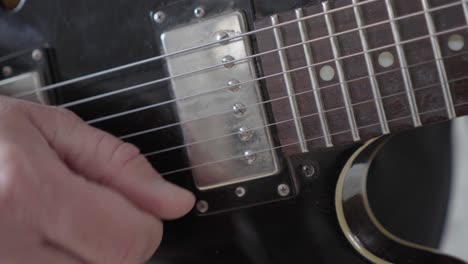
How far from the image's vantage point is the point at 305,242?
0.69 metres

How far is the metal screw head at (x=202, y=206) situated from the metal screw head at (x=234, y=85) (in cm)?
16

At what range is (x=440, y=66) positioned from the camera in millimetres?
584

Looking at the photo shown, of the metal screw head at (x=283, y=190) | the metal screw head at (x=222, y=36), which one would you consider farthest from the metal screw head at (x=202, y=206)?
the metal screw head at (x=222, y=36)

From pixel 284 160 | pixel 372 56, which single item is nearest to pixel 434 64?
pixel 372 56

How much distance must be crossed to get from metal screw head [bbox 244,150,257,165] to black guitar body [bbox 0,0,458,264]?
0.04 meters

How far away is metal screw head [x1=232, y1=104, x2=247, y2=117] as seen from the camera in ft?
2.19

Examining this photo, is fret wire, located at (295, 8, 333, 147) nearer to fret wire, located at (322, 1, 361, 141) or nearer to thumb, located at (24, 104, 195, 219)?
fret wire, located at (322, 1, 361, 141)

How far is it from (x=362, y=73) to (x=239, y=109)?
156mm

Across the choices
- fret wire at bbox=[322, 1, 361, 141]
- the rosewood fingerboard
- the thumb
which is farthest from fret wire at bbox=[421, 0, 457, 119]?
the thumb

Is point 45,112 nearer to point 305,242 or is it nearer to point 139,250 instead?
point 139,250

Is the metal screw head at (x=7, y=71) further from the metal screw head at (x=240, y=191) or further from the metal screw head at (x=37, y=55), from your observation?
the metal screw head at (x=240, y=191)

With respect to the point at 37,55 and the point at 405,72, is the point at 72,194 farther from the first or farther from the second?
the point at 405,72

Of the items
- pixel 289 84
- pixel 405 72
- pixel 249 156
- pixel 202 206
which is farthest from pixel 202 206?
pixel 405 72

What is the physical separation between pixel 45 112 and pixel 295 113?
314 mm
